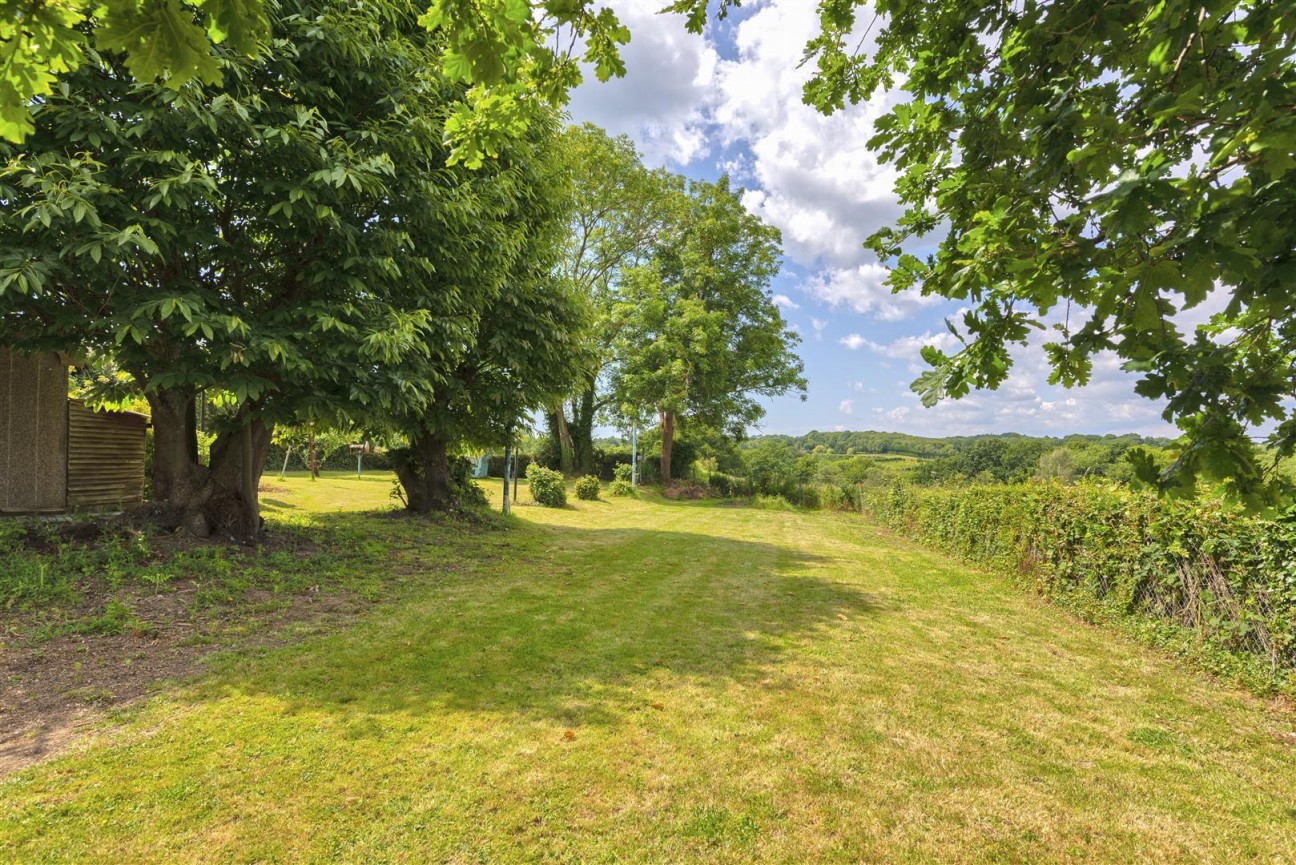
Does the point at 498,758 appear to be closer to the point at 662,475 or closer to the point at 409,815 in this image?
the point at 409,815

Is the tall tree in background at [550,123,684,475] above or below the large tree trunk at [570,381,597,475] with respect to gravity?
above

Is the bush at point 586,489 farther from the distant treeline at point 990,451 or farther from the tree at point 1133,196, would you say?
the tree at point 1133,196

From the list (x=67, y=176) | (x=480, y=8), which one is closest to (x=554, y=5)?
(x=480, y=8)

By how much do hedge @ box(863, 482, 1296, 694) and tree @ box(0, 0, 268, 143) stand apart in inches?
180

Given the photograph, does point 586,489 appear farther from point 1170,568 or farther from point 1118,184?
point 1118,184

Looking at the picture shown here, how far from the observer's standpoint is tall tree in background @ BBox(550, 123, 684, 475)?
86.7 feet

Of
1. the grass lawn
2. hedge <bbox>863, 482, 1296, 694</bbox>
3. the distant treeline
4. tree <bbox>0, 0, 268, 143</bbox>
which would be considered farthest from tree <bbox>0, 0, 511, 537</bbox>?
the distant treeline

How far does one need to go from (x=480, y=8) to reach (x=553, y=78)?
3.15ft

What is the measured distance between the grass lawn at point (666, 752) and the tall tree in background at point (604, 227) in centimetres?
2163

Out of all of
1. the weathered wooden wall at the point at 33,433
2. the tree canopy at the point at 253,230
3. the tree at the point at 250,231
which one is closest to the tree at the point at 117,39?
the tree canopy at the point at 253,230

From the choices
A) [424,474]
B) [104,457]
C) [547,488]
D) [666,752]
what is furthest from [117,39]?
[547,488]

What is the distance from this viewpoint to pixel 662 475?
100 ft

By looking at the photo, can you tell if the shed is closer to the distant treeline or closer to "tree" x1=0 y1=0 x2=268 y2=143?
"tree" x1=0 y1=0 x2=268 y2=143

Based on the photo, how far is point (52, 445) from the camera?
9.59 metres
